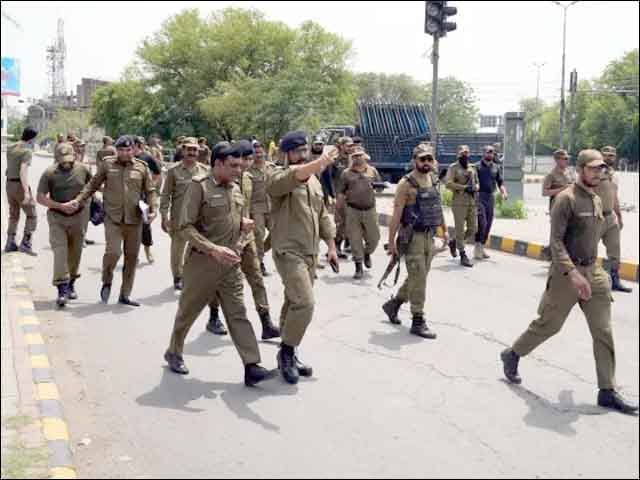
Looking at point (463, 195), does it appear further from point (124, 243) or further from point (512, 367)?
point (512, 367)

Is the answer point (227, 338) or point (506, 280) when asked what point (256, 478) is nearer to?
point (227, 338)

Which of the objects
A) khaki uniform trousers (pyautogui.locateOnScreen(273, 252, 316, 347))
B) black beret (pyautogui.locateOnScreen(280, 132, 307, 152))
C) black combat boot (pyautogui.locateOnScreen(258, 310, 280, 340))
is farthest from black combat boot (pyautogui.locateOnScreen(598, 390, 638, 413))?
black combat boot (pyautogui.locateOnScreen(258, 310, 280, 340))

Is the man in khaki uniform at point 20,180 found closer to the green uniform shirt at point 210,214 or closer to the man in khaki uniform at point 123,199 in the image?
the man in khaki uniform at point 123,199

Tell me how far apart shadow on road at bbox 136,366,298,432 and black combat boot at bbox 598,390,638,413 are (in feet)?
6.83

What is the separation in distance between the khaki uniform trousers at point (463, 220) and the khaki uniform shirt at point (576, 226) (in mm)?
6351

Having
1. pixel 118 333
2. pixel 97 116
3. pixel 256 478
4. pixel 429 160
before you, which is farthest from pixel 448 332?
pixel 97 116

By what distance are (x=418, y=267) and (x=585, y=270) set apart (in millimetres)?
2003

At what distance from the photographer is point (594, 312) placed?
19.0 feet

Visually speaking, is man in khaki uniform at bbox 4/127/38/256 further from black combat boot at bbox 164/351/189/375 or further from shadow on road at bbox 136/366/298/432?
shadow on road at bbox 136/366/298/432

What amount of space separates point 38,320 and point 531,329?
189 inches

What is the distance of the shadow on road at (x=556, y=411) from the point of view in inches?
210

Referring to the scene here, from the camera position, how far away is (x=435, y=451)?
16.0 feet

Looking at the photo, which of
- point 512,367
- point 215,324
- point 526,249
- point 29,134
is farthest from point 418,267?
point 526,249

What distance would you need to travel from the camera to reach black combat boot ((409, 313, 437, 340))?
771 centimetres
